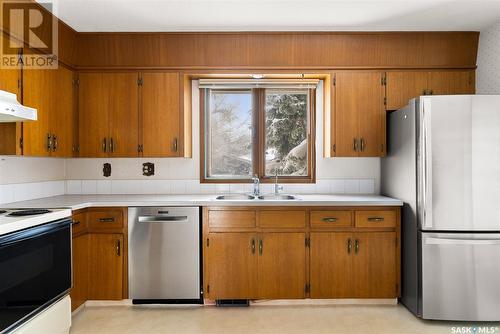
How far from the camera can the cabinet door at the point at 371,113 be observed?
3.29 meters

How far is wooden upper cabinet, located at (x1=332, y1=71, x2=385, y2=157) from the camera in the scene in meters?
3.29

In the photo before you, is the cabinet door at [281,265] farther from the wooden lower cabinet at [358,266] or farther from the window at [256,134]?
the window at [256,134]

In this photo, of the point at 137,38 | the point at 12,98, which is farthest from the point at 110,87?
the point at 12,98

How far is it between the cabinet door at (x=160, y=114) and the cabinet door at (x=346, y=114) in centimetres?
148

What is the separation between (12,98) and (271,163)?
90.4 inches

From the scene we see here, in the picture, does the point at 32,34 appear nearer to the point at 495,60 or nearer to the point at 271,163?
the point at 271,163

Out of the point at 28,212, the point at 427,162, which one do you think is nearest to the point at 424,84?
the point at 427,162

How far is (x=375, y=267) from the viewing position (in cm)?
301

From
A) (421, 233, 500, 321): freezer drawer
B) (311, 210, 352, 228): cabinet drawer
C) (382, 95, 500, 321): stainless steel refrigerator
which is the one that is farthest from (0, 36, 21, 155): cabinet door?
(421, 233, 500, 321): freezer drawer

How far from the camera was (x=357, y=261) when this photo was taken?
3006 millimetres

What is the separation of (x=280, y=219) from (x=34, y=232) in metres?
1.78

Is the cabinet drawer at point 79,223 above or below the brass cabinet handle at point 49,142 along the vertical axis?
below

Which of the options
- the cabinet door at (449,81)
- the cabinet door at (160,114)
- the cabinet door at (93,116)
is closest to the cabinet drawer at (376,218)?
the cabinet door at (449,81)

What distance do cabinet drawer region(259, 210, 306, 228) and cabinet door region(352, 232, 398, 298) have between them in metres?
0.54
